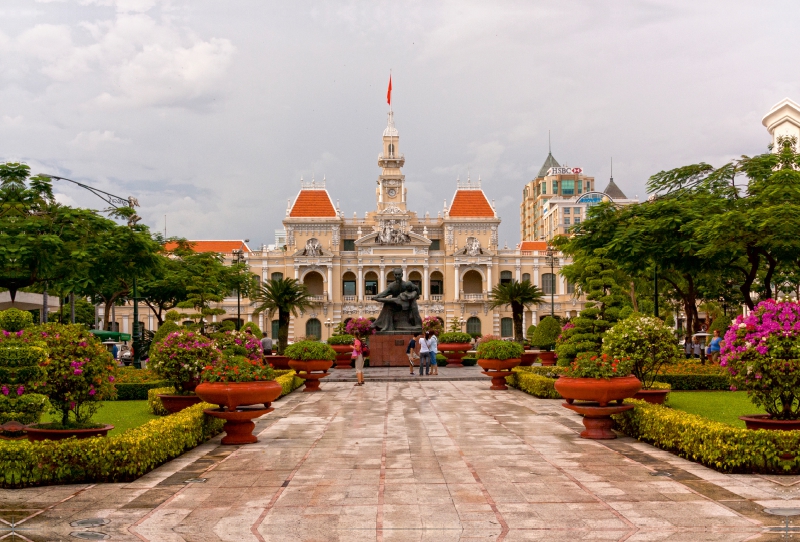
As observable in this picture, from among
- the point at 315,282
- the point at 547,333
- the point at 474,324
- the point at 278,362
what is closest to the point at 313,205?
the point at 315,282

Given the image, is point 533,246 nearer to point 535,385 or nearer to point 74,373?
point 535,385

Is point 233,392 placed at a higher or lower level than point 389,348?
lower

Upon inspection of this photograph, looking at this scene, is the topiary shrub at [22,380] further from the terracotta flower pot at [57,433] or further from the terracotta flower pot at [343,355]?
the terracotta flower pot at [343,355]

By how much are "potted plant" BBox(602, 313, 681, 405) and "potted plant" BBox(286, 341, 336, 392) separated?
846 cm

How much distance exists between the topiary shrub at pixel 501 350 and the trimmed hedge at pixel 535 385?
520 millimetres

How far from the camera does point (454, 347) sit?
3228 centimetres

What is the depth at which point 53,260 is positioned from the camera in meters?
20.4

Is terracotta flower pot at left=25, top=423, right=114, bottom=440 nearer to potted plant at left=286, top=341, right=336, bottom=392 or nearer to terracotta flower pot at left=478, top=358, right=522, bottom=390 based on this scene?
potted plant at left=286, top=341, right=336, bottom=392

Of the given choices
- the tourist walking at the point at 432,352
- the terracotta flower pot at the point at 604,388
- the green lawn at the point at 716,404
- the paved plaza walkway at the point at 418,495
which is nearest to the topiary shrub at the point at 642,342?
the green lawn at the point at 716,404

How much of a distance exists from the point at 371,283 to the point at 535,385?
5683 cm

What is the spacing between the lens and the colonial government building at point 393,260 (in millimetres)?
72188

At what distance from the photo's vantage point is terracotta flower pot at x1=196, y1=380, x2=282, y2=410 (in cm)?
1107

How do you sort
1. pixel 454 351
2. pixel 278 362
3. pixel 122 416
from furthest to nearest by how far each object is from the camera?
pixel 454 351, pixel 278 362, pixel 122 416

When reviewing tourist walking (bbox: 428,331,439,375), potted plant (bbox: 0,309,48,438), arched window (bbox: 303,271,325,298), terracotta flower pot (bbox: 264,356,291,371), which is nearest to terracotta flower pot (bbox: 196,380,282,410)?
potted plant (bbox: 0,309,48,438)
